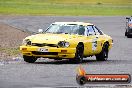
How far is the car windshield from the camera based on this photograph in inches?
850

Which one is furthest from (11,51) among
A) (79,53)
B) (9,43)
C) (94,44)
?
(79,53)

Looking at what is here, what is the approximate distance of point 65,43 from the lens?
20141mm

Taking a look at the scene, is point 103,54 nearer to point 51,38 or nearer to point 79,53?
point 79,53

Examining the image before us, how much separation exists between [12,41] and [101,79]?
19.1 metres

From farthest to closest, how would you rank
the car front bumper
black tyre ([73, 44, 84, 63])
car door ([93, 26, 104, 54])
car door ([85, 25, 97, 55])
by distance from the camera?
1. car door ([93, 26, 104, 54])
2. car door ([85, 25, 97, 55])
3. black tyre ([73, 44, 84, 63])
4. the car front bumper

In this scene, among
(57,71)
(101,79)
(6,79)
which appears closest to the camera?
(101,79)

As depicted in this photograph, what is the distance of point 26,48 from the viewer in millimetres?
20234

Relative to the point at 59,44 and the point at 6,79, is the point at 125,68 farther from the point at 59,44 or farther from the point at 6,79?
the point at 6,79

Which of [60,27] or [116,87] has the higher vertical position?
[60,27]

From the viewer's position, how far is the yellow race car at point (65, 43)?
790 inches

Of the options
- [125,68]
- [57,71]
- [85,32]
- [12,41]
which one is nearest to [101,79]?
[57,71]

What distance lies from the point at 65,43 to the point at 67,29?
5.23 feet

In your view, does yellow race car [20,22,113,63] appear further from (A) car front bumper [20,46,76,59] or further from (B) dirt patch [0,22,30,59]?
(B) dirt patch [0,22,30,59]

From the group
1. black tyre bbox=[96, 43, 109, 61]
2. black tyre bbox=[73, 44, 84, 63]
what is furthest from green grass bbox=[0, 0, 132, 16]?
black tyre bbox=[73, 44, 84, 63]
